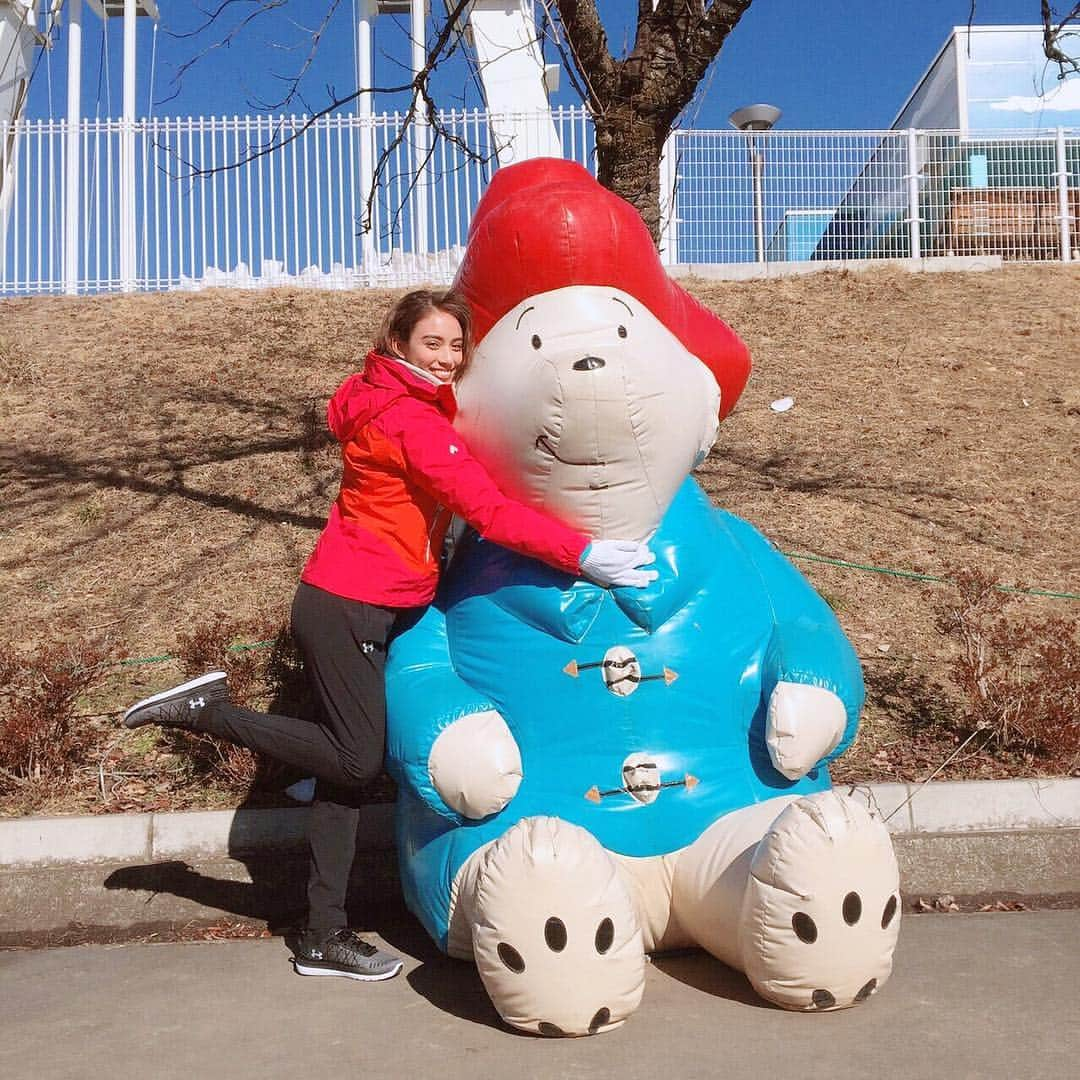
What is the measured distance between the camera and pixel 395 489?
337 cm

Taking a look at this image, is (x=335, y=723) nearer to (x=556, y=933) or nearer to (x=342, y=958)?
(x=342, y=958)

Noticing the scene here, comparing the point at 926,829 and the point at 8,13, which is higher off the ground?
the point at 8,13

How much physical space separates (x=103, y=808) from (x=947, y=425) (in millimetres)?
6714

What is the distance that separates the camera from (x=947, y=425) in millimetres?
8914

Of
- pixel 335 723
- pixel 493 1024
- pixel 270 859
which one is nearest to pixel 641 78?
pixel 335 723

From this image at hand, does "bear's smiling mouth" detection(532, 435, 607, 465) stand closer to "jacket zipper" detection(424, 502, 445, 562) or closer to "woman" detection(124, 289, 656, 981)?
"woman" detection(124, 289, 656, 981)

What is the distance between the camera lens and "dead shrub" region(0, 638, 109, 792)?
4.43m

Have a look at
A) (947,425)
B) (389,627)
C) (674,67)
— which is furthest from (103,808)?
(947,425)

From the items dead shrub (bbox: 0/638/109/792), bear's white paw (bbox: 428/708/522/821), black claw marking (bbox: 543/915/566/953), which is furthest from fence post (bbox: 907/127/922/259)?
black claw marking (bbox: 543/915/566/953)

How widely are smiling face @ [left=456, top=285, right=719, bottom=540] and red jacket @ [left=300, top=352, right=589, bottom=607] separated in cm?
9

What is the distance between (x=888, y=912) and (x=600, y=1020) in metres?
0.71

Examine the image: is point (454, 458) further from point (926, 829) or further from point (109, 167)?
point (109, 167)

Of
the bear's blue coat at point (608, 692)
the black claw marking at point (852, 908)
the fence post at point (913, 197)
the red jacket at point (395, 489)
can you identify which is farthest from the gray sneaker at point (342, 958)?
the fence post at point (913, 197)

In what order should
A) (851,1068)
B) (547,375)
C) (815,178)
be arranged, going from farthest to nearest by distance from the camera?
1. (815,178)
2. (547,375)
3. (851,1068)
